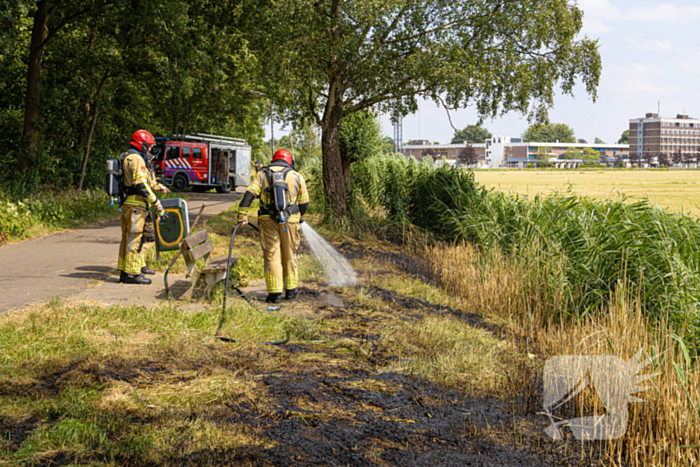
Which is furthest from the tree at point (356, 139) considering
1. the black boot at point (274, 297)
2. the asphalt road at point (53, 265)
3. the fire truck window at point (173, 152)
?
the fire truck window at point (173, 152)

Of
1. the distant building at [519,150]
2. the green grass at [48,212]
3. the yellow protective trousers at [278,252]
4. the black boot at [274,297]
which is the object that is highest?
the distant building at [519,150]

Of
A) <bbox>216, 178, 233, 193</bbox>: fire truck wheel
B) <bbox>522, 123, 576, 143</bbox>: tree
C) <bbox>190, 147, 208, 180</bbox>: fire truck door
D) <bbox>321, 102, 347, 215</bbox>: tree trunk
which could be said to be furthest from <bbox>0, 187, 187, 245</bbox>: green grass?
<bbox>522, 123, 576, 143</bbox>: tree

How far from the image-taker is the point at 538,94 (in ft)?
47.4

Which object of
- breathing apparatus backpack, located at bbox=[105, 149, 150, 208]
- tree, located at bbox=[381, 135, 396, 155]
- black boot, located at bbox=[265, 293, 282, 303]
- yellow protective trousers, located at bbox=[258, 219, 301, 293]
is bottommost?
black boot, located at bbox=[265, 293, 282, 303]

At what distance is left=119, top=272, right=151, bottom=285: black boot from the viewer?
783cm

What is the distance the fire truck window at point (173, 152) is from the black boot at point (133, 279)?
23.0m

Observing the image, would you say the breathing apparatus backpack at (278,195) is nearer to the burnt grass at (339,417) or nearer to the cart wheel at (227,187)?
the burnt grass at (339,417)

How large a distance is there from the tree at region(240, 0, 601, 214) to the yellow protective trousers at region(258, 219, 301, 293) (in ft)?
20.3

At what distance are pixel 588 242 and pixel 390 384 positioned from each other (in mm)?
5555

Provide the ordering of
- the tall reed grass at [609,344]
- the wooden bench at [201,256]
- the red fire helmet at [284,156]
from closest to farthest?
1. the tall reed grass at [609,344]
2. the wooden bench at [201,256]
3. the red fire helmet at [284,156]

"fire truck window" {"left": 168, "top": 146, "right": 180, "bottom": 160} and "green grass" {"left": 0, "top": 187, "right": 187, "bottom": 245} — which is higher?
"fire truck window" {"left": 168, "top": 146, "right": 180, "bottom": 160}

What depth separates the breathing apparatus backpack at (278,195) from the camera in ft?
23.1

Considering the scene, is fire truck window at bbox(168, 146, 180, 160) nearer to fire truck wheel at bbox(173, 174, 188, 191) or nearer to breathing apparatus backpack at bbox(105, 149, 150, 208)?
fire truck wheel at bbox(173, 174, 188, 191)

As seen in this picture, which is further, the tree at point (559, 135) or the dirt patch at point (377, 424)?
the tree at point (559, 135)
